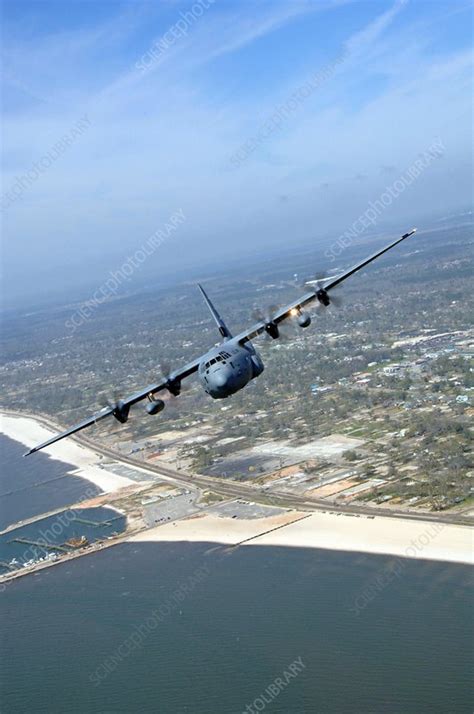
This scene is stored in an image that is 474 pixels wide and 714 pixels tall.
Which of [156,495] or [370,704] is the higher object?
[156,495]

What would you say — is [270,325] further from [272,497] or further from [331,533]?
[272,497]

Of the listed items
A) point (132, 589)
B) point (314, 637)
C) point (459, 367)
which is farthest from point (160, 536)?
point (459, 367)

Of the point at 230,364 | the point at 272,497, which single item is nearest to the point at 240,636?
the point at 230,364

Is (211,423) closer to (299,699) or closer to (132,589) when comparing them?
(132,589)

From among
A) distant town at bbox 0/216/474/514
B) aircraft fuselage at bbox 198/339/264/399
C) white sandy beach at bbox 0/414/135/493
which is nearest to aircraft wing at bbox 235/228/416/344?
distant town at bbox 0/216/474/514

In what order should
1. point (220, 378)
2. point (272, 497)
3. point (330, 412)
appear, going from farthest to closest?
point (330, 412), point (272, 497), point (220, 378)

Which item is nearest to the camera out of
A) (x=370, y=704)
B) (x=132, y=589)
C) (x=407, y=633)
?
(x=370, y=704)

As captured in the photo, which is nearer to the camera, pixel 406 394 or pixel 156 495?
pixel 156 495
